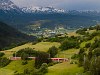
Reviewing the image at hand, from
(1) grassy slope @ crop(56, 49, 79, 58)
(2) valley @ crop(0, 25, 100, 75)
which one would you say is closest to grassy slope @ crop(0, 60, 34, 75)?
(2) valley @ crop(0, 25, 100, 75)

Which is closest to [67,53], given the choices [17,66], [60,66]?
[17,66]

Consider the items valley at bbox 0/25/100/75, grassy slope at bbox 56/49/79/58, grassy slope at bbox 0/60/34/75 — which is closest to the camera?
valley at bbox 0/25/100/75

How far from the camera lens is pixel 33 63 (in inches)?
4409

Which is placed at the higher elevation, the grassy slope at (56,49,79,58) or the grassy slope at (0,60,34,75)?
the grassy slope at (56,49,79,58)

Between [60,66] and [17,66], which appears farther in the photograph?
[17,66]

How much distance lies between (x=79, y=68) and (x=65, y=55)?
1699 inches

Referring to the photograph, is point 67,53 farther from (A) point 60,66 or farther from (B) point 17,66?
(A) point 60,66

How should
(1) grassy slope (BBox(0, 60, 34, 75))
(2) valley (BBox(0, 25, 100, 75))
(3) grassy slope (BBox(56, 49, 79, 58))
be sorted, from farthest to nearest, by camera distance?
(3) grassy slope (BBox(56, 49, 79, 58)) < (1) grassy slope (BBox(0, 60, 34, 75)) < (2) valley (BBox(0, 25, 100, 75))

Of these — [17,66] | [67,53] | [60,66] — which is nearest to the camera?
[60,66]

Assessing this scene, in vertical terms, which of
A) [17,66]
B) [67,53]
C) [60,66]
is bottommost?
[17,66]

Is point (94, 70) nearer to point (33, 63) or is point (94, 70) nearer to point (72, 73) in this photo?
point (72, 73)

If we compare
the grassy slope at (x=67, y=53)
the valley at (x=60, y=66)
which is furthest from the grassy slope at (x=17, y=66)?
the grassy slope at (x=67, y=53)

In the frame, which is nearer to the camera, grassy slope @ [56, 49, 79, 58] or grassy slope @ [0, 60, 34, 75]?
grassy slope @ [0, 60, 34, 75]

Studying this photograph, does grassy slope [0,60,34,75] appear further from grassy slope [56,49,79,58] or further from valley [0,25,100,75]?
grassy slope [56,49,79,58]
